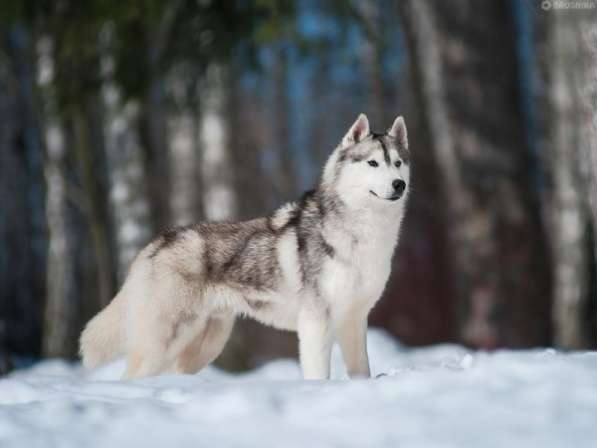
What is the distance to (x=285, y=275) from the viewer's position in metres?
5.04

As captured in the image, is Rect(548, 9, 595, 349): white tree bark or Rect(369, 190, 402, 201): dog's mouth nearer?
Rect(369, 190, 402, 201): dog's mouth

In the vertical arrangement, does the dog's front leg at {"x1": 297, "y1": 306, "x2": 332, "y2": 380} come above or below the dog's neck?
below

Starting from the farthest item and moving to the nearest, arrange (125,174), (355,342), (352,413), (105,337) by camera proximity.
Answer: (125,174) → (105,337) → (355,342) → (352,413)

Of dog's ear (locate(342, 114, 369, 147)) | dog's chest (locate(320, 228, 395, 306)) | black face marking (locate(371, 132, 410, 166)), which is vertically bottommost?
dog's chest (locate(320, 228, 395, 306))

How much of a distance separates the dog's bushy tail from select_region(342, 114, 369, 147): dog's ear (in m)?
1.71

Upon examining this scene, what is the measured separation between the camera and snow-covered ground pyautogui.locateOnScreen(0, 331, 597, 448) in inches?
117

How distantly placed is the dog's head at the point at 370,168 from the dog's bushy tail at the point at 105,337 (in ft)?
5.09

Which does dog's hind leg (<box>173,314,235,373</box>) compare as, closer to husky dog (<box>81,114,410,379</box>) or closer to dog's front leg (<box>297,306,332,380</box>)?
husky dog (<box>81,114,410,379</box>)

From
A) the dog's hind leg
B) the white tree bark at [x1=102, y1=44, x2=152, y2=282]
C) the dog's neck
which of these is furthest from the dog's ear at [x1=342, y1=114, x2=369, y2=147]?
the white tree bark at [x1=102, y1=44, x2=152, y2=282]

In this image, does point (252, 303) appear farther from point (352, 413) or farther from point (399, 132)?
point (352, 413)

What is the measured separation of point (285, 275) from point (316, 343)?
491 millimetres

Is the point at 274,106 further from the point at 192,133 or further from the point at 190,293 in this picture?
the point at 190,293

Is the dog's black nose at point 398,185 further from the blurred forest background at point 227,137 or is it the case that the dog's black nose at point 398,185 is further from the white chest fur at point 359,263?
the blurred forest background at point 227,137

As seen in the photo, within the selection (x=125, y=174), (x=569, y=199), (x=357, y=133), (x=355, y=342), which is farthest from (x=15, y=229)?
(x=569, y=199)
